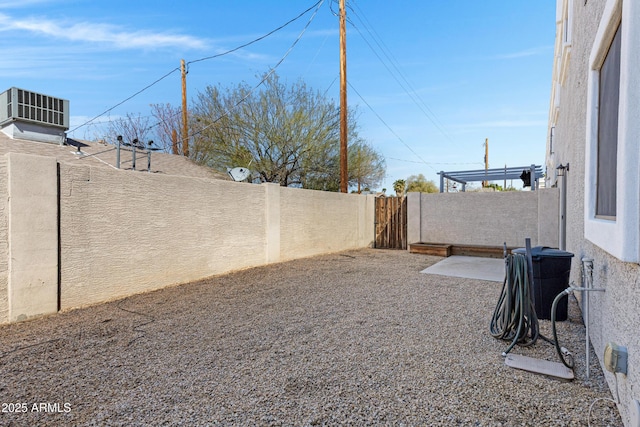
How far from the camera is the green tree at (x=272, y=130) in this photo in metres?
12.8

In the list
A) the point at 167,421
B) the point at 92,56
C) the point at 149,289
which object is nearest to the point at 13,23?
the point at 92,56

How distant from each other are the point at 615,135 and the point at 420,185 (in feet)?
108

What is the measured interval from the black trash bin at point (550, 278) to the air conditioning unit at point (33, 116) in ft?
35.6

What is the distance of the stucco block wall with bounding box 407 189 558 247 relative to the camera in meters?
8.85

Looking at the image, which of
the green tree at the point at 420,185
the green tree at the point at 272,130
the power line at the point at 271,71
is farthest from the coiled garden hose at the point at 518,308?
the green tree at the point at 420,185

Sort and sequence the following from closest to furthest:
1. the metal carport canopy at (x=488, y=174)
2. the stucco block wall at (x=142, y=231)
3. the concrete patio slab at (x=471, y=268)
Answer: the stucco block wall at (x=142, y=231) → the concrete patio slab at (x=471, y=268) → the metal carport canopy at (x=488, y=174)

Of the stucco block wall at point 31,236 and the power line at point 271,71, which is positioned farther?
the power line at point 271,71

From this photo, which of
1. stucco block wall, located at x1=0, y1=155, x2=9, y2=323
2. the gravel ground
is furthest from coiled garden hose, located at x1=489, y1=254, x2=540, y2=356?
stucco block wall, located at x1=0, y1=155, x2=9, y2=323

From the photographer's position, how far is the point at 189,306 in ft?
15.4

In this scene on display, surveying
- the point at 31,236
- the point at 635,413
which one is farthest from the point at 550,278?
the point at 31,236

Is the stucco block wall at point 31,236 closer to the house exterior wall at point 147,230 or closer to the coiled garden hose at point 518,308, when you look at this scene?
the house exterior wall at point 147,230

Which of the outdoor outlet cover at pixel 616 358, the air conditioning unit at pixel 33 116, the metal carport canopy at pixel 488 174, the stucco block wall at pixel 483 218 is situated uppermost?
the air conditioning unit at pixel 33 116

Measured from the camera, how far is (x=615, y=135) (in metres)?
2.30

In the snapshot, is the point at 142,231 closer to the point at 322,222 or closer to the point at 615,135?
the point at 322,222
